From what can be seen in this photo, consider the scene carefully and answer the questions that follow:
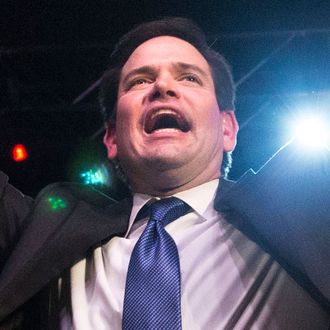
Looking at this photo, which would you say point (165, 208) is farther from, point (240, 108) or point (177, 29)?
point (240, 108)

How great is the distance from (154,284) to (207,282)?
125 mm

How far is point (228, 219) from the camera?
1069mm

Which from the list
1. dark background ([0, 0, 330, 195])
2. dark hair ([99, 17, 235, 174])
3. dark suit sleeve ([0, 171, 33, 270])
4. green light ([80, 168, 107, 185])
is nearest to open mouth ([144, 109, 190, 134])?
dark hair ([99, 17, 235, 174])

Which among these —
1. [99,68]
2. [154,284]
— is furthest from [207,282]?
[99,68]

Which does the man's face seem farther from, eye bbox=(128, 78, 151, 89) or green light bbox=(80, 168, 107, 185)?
green light bbox=(80, 168, 107, 185)

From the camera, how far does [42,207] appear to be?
41.5 inches

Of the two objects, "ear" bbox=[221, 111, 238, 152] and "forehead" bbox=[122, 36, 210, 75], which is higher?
"forehead" bbox=[122, 36, 210, 75]

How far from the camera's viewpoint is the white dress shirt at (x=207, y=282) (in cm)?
91

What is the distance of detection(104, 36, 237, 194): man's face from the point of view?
46.9 inches

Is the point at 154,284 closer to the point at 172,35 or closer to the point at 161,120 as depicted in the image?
the point at 161,120

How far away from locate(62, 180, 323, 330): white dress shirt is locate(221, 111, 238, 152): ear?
13.5 inches

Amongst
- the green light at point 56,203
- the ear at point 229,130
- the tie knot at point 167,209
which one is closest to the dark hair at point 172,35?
the ear at point 229,130

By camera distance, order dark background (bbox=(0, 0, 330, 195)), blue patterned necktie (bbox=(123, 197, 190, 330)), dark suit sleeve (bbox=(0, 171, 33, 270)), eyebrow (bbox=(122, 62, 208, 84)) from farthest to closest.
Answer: dark background (bbox=(0, 0, 330, 195))
eyebrow (bbox=(122, 62, 208, 84))
dark suit sleeve (bbox=(0, 171, 33, 270))
blue patterned necktie (bbox=(123, 197, 190, 330))

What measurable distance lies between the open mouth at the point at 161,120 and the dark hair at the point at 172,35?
0.27 m
